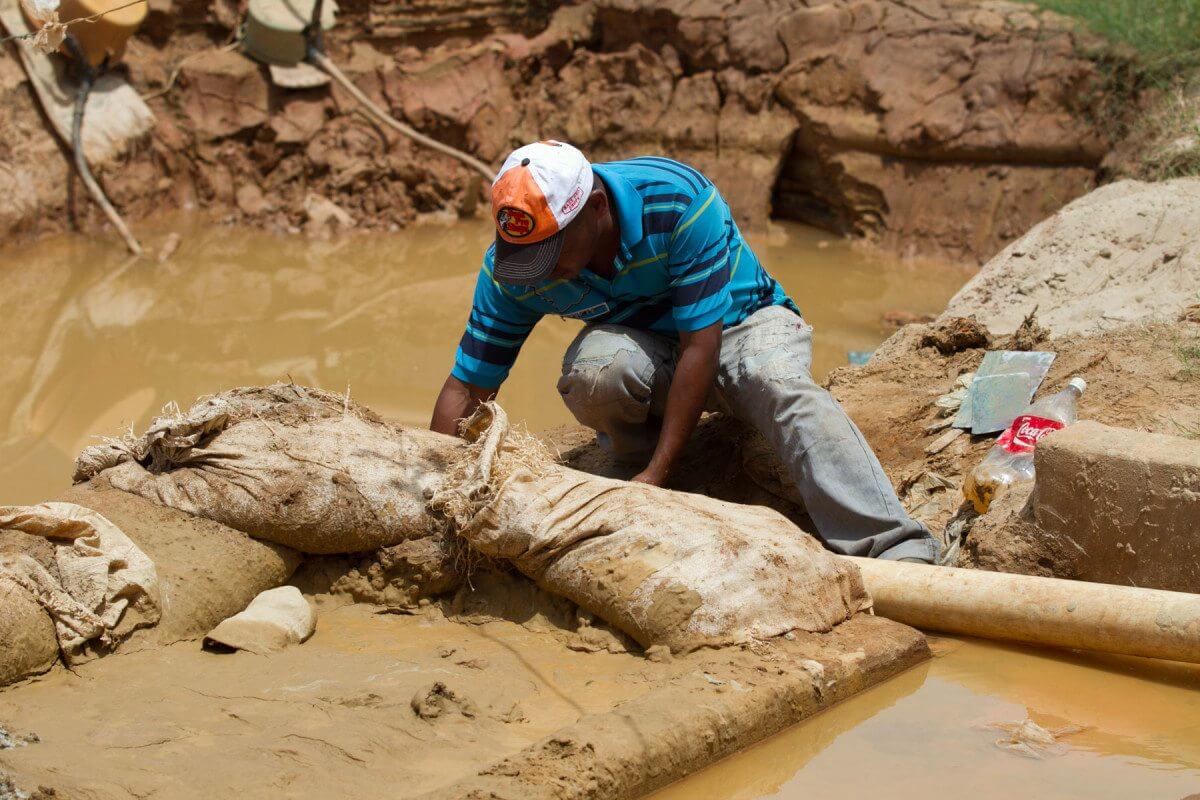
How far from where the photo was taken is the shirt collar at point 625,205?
3590mm

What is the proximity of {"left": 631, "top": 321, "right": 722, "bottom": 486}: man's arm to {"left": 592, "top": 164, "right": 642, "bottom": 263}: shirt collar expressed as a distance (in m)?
0.31

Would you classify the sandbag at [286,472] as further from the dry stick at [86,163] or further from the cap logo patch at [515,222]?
the dry stick at [86,163]

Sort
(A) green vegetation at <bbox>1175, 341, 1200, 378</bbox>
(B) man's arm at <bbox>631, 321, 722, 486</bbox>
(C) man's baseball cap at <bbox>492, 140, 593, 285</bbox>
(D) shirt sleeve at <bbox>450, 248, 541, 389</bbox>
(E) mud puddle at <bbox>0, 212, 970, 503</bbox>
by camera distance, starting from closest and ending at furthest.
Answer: (C) man's baseball cap at <bbox>492, 140, 593, 285</bbox>
(B) man's arm at <bbox>631, 321, 722, 486</bbox>
(D) shirt sleeve at <bbox>450, 248, 541, 389</bbox>
(A) green vegetation at <bbox>1175, 341, 1200, 378</bbox>
(E) mud puddle at <bbox>0, 212, 970, 503</bbox>

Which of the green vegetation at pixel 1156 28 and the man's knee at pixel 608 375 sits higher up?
the green vegetation at pixel 1156 28

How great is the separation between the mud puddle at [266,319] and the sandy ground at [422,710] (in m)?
2.24

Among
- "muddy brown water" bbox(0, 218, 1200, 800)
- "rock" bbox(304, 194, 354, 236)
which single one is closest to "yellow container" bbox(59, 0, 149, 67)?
"muddy brown water" bbox(0, 218, 1200, 800)

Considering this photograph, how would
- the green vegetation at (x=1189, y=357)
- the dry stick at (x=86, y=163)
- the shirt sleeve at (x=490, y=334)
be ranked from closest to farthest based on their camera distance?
the shirt sleeve at (x=490, y=334), the green vegetation at (x=1189, y=357), the dry stick at (x=86, y=163)

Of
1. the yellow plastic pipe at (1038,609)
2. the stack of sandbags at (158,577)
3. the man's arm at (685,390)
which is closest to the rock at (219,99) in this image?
the stack of sandbags at (158,577)

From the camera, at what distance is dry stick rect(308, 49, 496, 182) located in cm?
923

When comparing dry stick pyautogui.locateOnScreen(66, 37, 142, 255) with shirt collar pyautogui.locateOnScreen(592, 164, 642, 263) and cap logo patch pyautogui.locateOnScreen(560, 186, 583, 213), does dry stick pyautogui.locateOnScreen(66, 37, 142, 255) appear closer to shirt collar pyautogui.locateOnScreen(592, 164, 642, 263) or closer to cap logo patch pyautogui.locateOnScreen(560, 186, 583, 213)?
shirt collar pyautogui.locateOnScreen(592, 164, 642, 263)

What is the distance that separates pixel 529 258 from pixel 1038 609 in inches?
62.0

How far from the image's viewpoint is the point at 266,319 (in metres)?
7.43

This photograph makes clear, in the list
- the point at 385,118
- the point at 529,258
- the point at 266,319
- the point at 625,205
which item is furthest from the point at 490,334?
the point at 385,118

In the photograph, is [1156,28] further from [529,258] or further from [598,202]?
[529,258]
